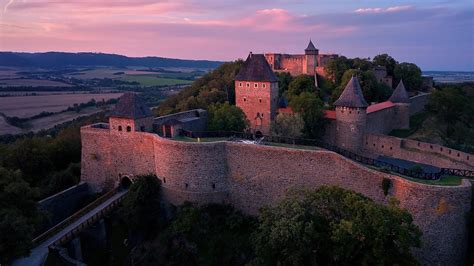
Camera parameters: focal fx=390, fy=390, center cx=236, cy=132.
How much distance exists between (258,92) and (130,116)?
1222 centimetres

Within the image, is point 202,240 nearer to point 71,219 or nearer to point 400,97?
point 71,219

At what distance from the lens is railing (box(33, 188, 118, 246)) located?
72.5ft

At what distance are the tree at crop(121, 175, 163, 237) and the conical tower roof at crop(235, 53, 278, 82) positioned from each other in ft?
43.9

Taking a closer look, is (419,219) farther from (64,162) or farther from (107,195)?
(64,162)

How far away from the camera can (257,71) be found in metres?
33.8

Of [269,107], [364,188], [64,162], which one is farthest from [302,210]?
[64,162]

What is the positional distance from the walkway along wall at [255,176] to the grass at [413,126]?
18543 mm

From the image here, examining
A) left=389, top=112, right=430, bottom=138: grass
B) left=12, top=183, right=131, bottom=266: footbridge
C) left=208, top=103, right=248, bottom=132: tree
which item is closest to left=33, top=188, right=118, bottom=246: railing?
left=12, top=183, right=131, bottom=266: footbridge

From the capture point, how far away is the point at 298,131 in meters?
29.8

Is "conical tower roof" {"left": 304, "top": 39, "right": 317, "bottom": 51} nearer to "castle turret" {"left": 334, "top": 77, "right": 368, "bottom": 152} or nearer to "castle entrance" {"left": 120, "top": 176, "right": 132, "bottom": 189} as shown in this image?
"castle turret" {"left": 334, "top": 77, "right": 368, "bottom": 152}

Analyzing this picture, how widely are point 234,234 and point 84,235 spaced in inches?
379

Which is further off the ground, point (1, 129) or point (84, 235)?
point (1, 129)

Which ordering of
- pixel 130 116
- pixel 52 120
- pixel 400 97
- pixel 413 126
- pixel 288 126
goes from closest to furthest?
pixel 130 116 < pixel 288 126 < pixel 400 97 < pixel 413 126 < pixel 52 120

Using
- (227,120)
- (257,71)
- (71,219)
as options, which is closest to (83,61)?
(257,71)
